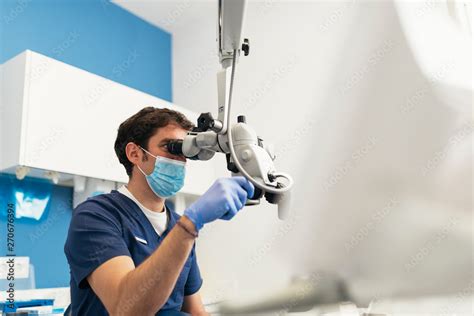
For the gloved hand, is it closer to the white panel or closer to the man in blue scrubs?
the man in blue scrubs

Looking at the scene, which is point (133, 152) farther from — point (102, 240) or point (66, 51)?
point (66, 51)

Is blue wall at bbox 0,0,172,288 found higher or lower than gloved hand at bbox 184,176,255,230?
higher

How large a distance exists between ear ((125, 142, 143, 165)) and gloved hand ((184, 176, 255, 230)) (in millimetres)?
566

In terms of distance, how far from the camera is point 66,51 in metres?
2.69

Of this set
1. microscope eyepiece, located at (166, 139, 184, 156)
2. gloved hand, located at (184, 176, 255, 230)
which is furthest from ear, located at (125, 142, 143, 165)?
gloved hand, located at (184, 176, 255, 230)

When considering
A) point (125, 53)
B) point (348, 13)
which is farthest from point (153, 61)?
point (348, 13)

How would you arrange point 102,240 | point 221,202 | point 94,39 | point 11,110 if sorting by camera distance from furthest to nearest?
point 94,39 → point 11,110 → point 102,240 → point 221,202

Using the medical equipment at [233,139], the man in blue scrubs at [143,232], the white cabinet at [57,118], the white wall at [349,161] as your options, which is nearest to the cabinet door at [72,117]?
the white cabinet at [57,118]

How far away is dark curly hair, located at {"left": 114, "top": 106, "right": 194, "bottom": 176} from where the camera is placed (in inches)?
63.1

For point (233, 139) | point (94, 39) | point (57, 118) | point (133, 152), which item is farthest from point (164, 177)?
point (94, 39)

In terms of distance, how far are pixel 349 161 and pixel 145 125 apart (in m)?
1.19

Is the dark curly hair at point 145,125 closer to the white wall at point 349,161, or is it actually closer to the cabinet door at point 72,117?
the cabinet door at point 72,117

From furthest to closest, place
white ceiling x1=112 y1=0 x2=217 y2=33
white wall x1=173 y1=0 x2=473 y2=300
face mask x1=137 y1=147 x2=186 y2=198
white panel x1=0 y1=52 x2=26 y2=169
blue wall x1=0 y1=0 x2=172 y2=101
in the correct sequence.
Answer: white ceiling x1=112 y1=0 x2=217 y2=33
blue wall x1=0 y1=0 x2=172 y2=101
white wall x1=173 y1=0 x2=473 y2=300
white panel x1=0 y1=52 x2=26 y2=169
face mask x1=137 y1=147 x2=186 y2=198

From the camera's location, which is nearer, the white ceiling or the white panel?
the white panel
